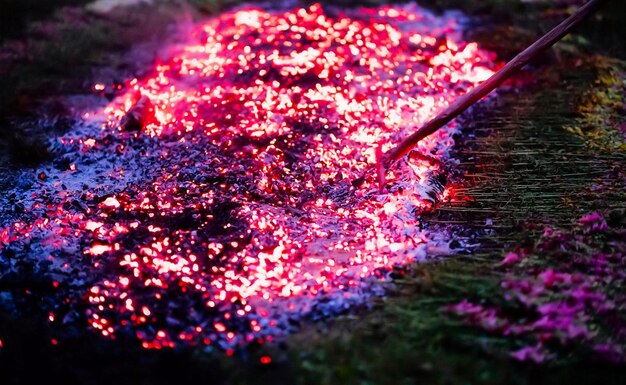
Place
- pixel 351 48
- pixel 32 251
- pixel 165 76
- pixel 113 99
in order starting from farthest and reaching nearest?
pixel 351 48 → pixel 165 76 → pixel 113 99 → pixel 32 251

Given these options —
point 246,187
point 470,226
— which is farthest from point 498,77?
point 246,187

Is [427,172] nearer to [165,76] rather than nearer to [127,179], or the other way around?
[127,179]

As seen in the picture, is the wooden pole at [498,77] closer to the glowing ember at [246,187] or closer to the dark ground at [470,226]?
the glowing ember at [246,187]

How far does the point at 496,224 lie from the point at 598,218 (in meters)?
0.80

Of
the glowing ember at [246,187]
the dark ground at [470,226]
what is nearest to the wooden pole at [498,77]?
the glowing ember at [246,187]

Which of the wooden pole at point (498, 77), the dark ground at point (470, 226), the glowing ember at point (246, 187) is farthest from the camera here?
the wooden pole at point (498, 77)

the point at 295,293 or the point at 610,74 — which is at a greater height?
the point at 610,74

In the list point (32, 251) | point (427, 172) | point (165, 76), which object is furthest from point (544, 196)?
point (165, 76)

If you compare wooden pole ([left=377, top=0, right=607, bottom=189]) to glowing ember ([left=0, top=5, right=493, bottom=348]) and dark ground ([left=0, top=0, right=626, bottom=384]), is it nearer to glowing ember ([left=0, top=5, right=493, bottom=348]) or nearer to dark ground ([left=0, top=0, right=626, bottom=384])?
glowing ember ([left=0, top=5, right=493, bottom=348])

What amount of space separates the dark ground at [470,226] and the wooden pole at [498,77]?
1.89 feet

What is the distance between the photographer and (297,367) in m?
3.52

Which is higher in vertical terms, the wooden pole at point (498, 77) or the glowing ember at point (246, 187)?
the wooden pole at point (498, 77)

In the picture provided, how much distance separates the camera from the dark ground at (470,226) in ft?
11.5

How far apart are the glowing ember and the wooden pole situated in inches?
8.9
